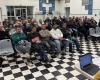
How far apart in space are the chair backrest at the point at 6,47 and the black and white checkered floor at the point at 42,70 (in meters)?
0.39

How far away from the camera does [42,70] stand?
450 cm

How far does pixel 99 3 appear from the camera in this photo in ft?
37.6

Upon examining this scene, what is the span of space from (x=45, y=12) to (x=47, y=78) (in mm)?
11543

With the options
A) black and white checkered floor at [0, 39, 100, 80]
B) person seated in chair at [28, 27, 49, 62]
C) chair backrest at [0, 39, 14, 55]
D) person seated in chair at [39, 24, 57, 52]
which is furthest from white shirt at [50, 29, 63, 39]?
chair backrest at [0, 39, 14, 55]

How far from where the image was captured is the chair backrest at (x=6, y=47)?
488cm

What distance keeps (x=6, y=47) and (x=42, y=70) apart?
54.3 inches

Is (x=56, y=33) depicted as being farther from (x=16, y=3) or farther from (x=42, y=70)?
(x=16, y=3)

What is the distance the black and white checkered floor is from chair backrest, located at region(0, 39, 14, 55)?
1.28ft

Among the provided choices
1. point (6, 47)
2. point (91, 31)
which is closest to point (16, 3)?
point (91, 31)

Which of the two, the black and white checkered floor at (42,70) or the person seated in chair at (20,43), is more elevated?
the person seated in chair at (20,43)

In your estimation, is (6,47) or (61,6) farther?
(61,6)

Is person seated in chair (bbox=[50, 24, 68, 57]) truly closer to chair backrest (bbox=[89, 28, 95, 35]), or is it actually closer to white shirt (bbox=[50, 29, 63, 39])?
white shirt (bbox=[50, 29, 63, 39])

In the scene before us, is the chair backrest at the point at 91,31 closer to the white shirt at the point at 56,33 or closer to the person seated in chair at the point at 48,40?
the white shirt at the point at 56,33

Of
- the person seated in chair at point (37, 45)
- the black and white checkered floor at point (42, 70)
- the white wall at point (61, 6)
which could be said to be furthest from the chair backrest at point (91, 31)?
the white wall at point (61, 6)
